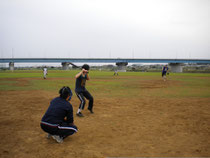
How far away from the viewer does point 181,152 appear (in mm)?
3881

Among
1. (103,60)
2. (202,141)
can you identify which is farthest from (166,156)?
(103,60)

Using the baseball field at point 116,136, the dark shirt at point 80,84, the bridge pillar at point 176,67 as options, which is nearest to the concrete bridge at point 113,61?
the bridge pillar at point 176,67

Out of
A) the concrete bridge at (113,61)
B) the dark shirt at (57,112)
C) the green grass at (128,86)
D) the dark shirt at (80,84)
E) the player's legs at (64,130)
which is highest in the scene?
the concrete bridge at (113,61)

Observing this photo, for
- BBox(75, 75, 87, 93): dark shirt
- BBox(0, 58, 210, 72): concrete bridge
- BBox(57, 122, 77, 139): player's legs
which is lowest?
BBox(57, 122, 77, 139): player's legs

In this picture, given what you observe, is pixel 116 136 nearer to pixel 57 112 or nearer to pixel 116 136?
pixel 116 136

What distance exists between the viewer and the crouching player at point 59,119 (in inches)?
167

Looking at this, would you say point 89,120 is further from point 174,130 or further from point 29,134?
point 174,130

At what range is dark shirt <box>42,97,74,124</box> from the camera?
13.9 ft

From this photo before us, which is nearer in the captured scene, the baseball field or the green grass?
the baseball field

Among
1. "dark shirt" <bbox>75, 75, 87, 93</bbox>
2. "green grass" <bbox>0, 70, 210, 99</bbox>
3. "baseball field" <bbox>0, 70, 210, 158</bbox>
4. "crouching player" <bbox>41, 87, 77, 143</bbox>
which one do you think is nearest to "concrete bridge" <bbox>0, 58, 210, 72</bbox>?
"green grass" <bbox>0, 70, 210, 99</bbox>

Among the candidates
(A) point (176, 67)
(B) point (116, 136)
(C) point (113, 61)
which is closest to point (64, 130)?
(B) point (116, 136)

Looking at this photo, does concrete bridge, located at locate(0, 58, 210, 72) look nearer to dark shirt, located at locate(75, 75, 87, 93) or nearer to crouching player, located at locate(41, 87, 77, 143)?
dark shirt, located at locate(75, 75, 87, 93)

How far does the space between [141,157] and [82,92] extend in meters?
3.70

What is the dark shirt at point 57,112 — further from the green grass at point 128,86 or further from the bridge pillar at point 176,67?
the bridge pillar at point 176,67
